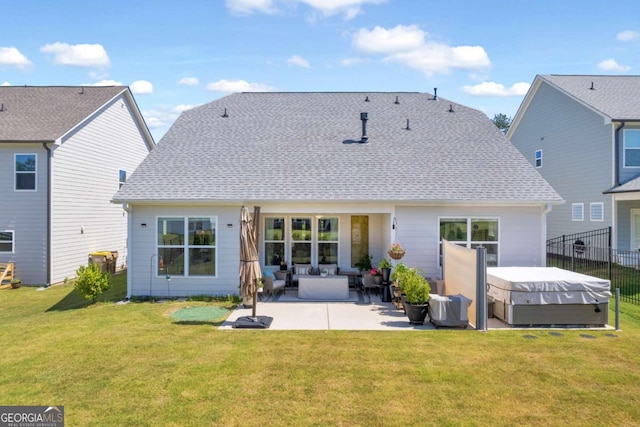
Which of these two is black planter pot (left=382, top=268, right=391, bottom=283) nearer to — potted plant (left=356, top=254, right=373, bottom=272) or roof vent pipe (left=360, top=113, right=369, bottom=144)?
potted plant (left=356, top=254, right=373, bottom=272)

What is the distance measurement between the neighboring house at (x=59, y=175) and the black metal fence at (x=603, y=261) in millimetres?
18846

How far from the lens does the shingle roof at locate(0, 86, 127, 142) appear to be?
15094 mm

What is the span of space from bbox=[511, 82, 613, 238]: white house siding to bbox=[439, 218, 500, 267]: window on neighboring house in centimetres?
885

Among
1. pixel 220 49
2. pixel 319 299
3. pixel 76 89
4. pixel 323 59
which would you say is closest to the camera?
pixel 319 299

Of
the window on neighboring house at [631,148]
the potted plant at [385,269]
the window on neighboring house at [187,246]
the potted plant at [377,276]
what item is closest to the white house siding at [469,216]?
the potted plant at [385,269]

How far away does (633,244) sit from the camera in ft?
57.8

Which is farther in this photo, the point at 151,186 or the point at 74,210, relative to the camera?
the point at 74,210

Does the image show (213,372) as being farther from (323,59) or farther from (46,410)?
(323,59)

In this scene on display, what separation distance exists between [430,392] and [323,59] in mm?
14344

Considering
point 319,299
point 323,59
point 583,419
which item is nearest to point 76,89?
point 323,59

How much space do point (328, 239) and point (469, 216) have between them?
481 centimetres

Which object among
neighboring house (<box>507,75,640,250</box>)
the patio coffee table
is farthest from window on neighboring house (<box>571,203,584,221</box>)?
the patio coffee table

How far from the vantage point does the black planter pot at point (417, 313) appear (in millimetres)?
9422

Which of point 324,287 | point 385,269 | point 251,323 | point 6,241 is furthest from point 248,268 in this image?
point 6,241
